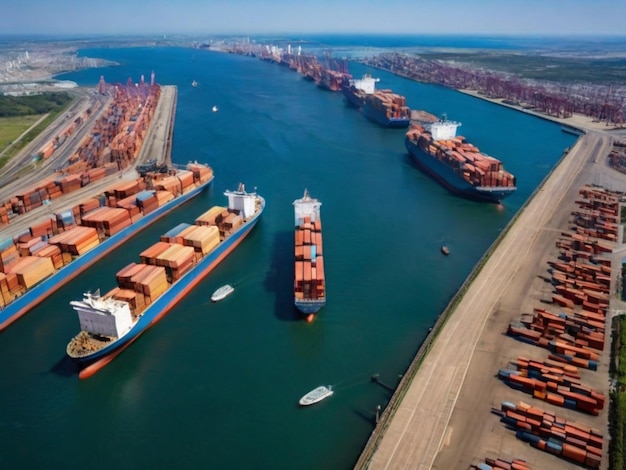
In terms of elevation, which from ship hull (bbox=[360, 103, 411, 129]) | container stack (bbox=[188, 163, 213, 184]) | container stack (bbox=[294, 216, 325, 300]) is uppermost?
ship hull (bbox=[360, 103, 411, 129])

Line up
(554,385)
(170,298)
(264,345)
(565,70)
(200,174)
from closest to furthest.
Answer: (554,385) → (264,345) → (170,298) → (200,174) → (565,70)

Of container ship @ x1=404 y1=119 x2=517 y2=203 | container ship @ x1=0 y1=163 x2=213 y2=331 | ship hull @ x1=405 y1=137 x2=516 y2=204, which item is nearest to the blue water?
container ship @ x1=0 y1=163 x2=213 y2=331

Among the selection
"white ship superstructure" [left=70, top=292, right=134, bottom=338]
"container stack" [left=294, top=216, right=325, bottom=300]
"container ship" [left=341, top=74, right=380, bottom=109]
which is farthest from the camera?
"container ship" [left=341, top=74, right=380, bottom=109]

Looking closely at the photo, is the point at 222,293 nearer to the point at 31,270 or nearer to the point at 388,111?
the point at 31,270

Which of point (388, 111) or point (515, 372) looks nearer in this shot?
point (515, 372)

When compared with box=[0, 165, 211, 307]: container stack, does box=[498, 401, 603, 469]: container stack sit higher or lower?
lower

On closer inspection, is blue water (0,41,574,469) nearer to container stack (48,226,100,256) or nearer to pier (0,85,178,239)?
container stack (48,226,100,256)

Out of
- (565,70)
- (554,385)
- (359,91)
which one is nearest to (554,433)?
(554,385)
